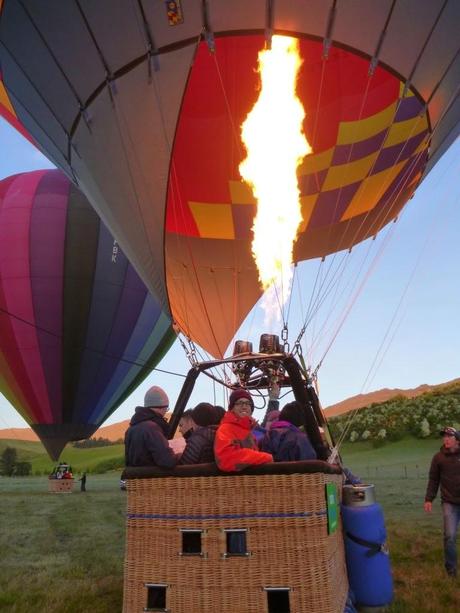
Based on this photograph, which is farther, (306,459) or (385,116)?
(385,116)

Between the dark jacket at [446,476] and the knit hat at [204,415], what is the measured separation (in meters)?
2.08

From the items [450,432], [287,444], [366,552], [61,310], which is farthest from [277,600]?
[61,310]

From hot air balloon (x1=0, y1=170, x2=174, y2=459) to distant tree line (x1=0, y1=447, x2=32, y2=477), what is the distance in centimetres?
1229

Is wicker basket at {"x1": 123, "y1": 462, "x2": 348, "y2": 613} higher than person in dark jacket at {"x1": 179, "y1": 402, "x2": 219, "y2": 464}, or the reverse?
person in dark jacket at {"x1": 179, "y1": 402, "x2": 219, "y2": 464}

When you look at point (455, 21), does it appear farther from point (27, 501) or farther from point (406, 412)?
point (406, 412)

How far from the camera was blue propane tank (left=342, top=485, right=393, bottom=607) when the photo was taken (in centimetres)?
291

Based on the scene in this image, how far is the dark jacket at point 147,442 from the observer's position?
2.61m

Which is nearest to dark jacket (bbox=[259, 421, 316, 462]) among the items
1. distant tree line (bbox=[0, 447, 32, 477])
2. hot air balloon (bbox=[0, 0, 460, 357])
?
hot air balloon (bbox=[0, 0, 460, 357])

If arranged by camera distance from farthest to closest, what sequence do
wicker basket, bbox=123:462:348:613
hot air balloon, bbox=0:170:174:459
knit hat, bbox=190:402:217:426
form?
hot air balloon, bbox=0:170:174:459 → knit hat, bbox=190:402:217:426 → wicker basket, bbox=123:462:348:613

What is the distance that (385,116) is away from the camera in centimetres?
574

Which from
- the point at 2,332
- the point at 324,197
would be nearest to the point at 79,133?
the point at 324,197

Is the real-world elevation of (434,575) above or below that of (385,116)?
below

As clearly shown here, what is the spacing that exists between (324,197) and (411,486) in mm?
5547

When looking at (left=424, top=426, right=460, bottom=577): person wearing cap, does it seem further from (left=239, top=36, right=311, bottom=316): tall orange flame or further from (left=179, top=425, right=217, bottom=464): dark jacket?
(left=239, top=36, right=311, bottom=316): tall orange flame
